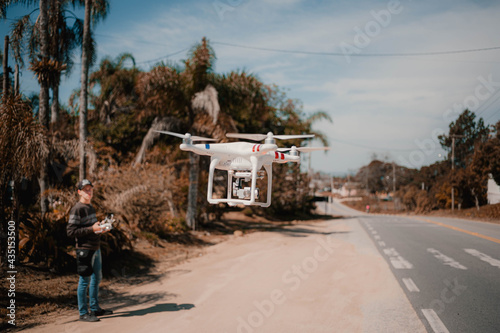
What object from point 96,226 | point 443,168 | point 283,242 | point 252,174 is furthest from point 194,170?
point 443,168

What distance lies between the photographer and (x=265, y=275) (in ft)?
30.9

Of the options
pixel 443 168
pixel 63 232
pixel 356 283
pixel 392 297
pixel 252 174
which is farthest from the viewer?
pixel 443 168

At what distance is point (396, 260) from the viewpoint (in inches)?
441

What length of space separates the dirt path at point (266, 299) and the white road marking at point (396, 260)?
404 mm

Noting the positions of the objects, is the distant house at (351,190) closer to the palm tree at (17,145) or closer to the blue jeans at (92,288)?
the palm tree at (17,145)

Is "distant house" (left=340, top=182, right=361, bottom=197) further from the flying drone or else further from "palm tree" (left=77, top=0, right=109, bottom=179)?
the flying drone

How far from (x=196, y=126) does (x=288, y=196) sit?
19285mm

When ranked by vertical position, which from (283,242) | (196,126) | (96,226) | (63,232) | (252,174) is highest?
(196,126)

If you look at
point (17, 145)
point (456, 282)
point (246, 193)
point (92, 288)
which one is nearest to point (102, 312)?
point (92, 288)

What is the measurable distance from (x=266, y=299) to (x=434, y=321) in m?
3.23

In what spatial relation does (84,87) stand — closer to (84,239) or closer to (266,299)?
(84,239)

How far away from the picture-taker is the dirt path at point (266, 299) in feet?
19.4

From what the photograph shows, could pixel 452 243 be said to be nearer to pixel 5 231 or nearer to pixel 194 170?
pixel 194 170

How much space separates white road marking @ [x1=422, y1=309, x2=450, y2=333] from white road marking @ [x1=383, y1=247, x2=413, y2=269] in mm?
3876
